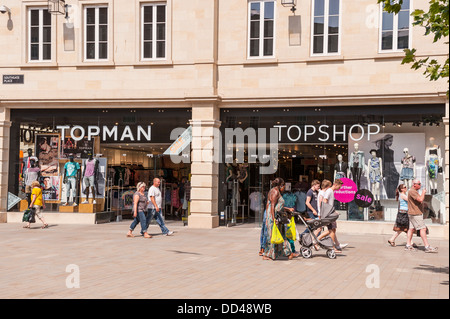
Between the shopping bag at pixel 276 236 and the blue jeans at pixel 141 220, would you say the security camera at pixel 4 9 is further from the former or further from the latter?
the shopping bag at pixel 276 236

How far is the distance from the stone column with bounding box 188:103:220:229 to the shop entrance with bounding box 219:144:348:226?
2.10ft

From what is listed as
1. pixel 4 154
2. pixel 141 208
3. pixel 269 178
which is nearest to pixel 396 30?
pixel 269 178

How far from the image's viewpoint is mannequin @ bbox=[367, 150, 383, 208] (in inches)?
705

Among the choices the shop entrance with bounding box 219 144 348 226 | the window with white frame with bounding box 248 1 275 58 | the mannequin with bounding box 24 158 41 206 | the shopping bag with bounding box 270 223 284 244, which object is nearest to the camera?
the shopping bag with bounding box 270 223 284 244

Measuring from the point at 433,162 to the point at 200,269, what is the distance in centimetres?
991

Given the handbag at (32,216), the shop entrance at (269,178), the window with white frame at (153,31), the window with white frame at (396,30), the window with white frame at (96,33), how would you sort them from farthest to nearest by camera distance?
the window with white frame at (96,33) < the window with white frame at (153,31) < the shop entrance at (269,178) < the handbag at (32,216) < the window with white frame at (396,30)

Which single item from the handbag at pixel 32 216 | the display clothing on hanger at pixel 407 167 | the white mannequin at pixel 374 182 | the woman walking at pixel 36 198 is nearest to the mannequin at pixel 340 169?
the white mannequin at pixel 374 182

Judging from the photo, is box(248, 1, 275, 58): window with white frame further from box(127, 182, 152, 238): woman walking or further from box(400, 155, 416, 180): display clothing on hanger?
box(127, 182, 152, 238): woman walking

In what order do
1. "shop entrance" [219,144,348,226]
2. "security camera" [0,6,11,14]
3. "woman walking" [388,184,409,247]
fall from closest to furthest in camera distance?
"woman walking" [388,184,409,247] → "shop entrance" [219,144,348,226] → "security camera" [0,6,11,14]

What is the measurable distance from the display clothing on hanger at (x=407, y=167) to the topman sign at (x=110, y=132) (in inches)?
329

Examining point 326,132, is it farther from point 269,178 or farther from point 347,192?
point 269,178

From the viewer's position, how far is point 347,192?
1820 centimetres

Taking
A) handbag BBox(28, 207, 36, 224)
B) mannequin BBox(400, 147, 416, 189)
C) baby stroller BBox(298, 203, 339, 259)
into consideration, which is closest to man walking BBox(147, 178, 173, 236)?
handbag BBox(28, 207, 36, 224)

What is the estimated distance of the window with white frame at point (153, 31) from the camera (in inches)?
765
